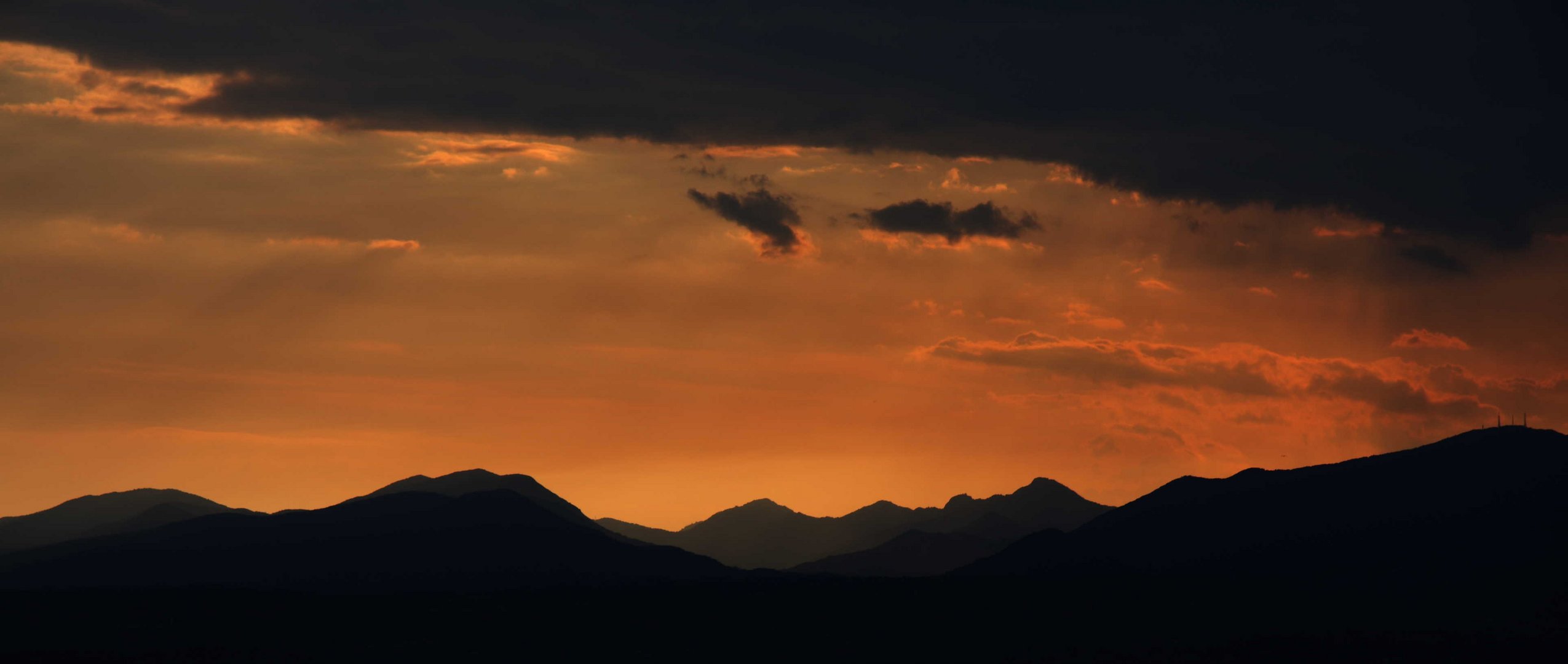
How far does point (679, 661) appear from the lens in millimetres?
178625

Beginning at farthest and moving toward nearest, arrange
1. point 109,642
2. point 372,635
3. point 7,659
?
point 372,635, point 109,642, point 7,659

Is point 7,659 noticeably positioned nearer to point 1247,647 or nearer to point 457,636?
point 457,636

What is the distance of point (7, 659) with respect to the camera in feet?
542

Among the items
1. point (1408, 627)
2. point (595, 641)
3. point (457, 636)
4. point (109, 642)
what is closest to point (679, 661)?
point (595, 641)

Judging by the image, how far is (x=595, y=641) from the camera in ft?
625

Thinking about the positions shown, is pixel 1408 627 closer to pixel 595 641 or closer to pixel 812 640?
pixel 812 640

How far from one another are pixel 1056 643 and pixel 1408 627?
168ft

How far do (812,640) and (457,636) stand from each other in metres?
45.6

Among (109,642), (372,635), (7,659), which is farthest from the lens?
(372,635)

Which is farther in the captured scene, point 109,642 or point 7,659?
point 109,642

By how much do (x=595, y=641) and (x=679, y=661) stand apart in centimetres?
1659

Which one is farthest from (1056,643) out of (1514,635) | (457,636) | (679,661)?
(457,636)

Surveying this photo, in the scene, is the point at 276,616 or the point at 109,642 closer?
the point at 109,642

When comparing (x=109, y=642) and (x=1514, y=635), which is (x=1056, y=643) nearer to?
(x=1514, y=635)
